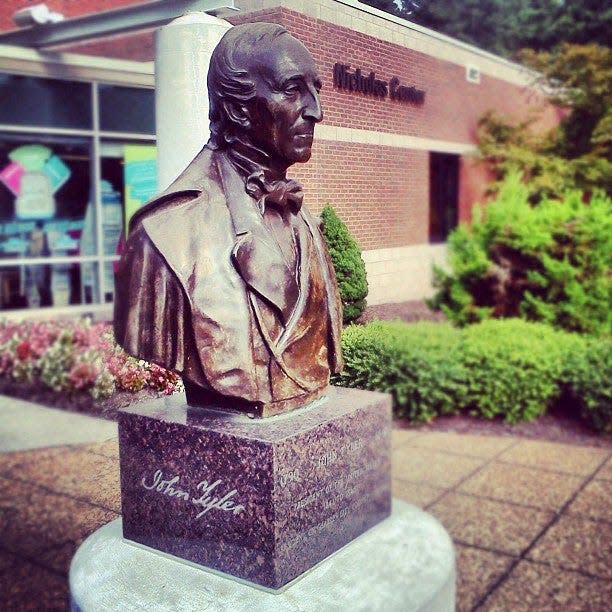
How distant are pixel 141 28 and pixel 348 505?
326cm

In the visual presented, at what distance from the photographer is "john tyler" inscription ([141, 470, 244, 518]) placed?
2867mm

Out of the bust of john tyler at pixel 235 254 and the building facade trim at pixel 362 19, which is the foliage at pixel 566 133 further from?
the bust of john tyler at pixel 235 254

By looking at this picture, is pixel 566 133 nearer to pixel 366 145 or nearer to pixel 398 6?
pixel 398 6

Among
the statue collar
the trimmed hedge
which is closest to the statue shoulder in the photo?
the statue collar

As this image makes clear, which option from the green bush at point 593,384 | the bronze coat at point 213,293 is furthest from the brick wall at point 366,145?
the green bush at point 593,384

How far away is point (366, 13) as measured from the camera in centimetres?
364

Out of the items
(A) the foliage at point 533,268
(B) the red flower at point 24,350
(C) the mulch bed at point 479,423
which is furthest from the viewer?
(A) the foliage at point 533,268

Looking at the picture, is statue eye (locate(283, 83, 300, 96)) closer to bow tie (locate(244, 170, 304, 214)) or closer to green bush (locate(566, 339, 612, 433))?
bow tie (locate(244, 170, 304, 214))

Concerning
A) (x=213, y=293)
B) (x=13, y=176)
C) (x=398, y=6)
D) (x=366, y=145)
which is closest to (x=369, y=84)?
(x=366, y=145)

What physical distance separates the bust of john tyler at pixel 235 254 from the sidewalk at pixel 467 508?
979 millimetres

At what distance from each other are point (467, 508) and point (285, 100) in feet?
10.9

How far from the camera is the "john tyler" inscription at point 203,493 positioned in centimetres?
287

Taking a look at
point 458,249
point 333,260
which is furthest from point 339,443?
point 458,249

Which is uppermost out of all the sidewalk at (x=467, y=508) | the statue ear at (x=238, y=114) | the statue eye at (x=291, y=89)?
the statue eye at (x=291, y=89)
